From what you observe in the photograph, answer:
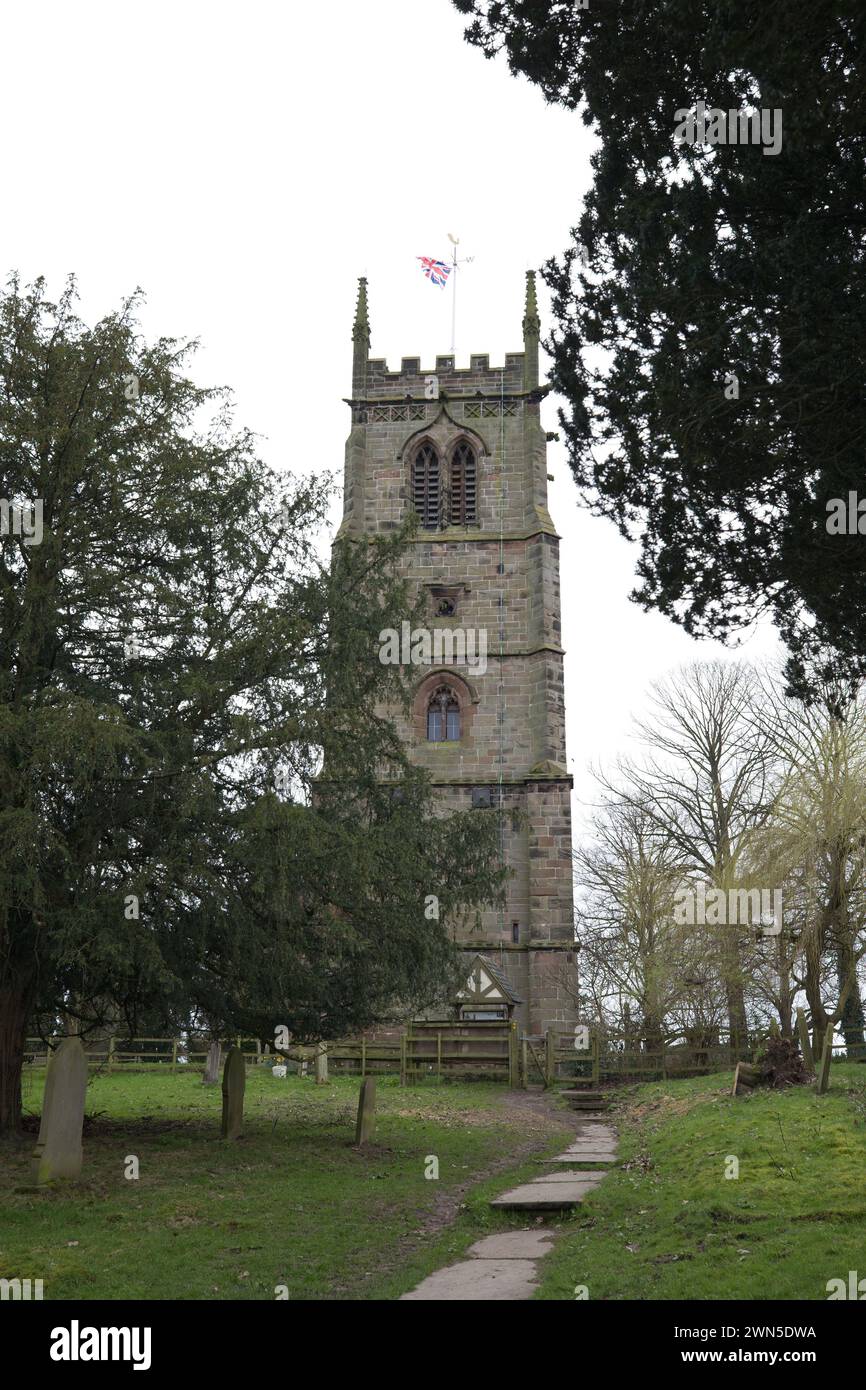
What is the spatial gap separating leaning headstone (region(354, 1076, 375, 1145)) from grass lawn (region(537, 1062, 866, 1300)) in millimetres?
3142

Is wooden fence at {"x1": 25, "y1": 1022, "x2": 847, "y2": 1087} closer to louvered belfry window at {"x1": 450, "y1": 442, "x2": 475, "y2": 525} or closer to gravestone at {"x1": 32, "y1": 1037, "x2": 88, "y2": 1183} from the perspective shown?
gravestone at {"x1": 32, "y1": 1037, "x2": 88, "y2": 1183}

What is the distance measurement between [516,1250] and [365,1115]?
20.8 feet

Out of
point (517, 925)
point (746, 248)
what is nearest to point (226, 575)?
point (746, 248)

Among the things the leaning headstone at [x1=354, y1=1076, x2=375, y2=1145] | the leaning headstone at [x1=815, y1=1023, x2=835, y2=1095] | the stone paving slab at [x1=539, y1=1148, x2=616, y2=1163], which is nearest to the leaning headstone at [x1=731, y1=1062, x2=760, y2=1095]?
the leaning headstone at [x1=815, y1=1023, x2=835, y2=1095]

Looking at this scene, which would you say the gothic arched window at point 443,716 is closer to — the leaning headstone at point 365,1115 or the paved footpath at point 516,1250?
the leaning headstone at point 365,1115

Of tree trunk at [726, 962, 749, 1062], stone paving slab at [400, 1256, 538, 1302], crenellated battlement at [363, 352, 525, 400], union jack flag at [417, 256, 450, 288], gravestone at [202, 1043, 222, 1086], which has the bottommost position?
gravestone at [202, 1043, 222, 1086]

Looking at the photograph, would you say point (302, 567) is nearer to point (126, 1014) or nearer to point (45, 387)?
point (45, 387)

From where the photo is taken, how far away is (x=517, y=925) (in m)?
30.4

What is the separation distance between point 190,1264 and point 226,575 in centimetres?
905

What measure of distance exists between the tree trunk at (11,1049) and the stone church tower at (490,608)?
14.9 metres

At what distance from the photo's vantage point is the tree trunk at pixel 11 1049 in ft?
44.4

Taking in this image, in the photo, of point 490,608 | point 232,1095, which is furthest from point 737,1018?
point 232,1095

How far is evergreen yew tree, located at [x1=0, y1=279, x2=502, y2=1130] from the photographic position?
496 inches

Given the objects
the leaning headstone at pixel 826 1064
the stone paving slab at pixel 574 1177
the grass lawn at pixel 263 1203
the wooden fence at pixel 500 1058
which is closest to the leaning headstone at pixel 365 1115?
the grass lawn at pixel 263 1203
